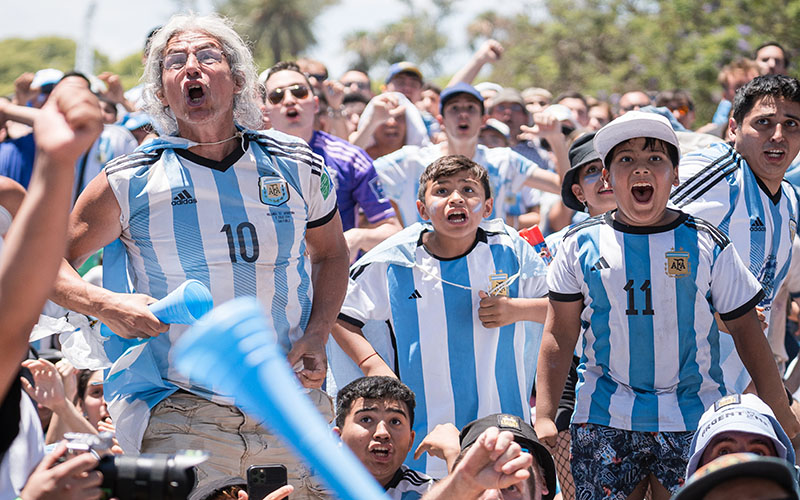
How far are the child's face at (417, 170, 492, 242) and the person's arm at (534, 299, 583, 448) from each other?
3.13 feet

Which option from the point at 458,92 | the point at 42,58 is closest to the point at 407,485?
the point at 458,92

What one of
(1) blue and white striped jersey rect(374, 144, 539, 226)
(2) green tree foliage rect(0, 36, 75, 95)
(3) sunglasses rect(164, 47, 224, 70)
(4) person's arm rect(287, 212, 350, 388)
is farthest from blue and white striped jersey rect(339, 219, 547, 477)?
(2) green tree foliage rect(0, 36, 75, 95)

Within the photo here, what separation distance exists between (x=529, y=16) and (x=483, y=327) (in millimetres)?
27885

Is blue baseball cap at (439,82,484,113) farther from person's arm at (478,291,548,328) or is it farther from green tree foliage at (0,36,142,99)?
green tree foliage at (0,36,142,99)

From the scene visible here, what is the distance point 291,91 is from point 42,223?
442 centimetres

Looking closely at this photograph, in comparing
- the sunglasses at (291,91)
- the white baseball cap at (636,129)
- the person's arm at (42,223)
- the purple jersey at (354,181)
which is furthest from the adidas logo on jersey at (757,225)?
the person's arm at (42,223)

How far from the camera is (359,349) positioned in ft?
16.8

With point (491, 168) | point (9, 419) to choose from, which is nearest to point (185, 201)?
point (9, 419)

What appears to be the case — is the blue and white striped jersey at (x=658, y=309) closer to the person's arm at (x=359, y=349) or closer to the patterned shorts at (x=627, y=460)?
the patterned shorts at (x=627, y=460)

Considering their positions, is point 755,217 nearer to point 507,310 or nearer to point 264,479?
point 507,310

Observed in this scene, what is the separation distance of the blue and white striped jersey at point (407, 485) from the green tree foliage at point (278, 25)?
58.3m

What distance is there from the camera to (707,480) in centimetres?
279

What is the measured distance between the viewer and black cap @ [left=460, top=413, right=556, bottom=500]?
4.06 metres

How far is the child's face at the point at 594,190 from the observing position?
5660 mm
